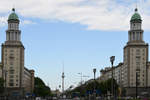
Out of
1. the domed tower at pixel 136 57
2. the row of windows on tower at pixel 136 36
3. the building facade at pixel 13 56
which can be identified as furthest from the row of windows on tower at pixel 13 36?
the row of windows on tower at pixel 136 36

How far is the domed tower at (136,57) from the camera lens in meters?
183

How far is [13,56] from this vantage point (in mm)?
175625

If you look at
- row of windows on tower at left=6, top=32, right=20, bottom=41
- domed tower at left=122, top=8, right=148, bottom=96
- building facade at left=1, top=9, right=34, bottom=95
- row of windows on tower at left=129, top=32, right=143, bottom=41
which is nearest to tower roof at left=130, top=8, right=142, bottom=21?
domed tower at left=122, top=8, right=148, bottom=96

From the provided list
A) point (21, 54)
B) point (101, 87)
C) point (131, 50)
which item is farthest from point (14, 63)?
point (131, 50)

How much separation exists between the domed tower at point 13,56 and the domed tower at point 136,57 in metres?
50.7

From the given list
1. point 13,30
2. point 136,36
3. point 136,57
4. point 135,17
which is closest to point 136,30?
point 136,36

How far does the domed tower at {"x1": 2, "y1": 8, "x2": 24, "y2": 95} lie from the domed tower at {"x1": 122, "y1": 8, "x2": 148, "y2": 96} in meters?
50.7

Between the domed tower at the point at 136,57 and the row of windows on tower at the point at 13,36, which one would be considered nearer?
the row of windows on tower at the point at 13,36

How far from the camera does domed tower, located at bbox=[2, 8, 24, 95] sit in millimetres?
174875

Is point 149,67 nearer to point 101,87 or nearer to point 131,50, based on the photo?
point 131,50

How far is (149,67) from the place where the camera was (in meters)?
185

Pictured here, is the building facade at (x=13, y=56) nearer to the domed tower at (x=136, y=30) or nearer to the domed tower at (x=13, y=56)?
the domed tower at (x=13, y=56)

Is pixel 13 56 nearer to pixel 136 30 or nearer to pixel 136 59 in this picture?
pixel 136 59

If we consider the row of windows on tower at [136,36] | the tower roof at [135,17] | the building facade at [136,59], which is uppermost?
the tower roof at [135,17]
